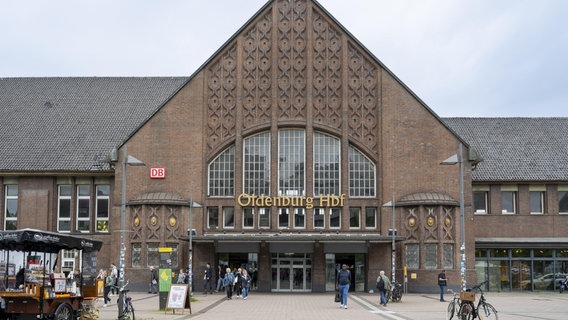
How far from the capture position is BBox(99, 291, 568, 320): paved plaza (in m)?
29.3

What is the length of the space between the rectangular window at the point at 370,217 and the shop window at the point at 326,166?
2.22m

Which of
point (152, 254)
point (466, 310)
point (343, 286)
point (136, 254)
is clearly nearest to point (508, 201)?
point (343, 286)

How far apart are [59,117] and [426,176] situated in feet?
85.8

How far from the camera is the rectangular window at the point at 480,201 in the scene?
5319cm

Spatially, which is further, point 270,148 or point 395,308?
point 270,148

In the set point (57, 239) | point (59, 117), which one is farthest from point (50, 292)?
point (59, 117)

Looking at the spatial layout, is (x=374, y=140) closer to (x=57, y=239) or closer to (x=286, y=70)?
(x=286, y=70)

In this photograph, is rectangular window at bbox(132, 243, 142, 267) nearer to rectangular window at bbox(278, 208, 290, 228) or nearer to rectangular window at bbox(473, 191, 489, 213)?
rectangular window at bbox(278, 208, 290, 228)

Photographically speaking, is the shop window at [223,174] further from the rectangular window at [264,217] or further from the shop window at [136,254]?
the shop window at [136,254]

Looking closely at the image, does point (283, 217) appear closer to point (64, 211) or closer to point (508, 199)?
point (64, 211)

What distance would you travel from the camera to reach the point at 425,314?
30.8 metres

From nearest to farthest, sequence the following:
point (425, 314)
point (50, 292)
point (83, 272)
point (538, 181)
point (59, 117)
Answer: point (50, 292), point (83, 272), point (425, 314), point (538, 181), point (59, 117)

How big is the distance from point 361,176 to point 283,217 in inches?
214

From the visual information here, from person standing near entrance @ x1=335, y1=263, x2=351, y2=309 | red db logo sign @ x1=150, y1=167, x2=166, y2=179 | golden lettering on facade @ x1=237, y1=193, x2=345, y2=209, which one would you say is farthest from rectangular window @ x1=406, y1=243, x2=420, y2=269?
red db logo sign @ x1=150, y1=167, x2=166, y2=179
